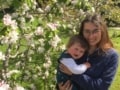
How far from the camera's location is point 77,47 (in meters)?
3.33

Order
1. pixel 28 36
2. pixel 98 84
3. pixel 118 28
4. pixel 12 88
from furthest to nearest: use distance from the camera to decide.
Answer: pixel 118 28 → pixel 28 36 → pixel 12 88 → pixel 98 84

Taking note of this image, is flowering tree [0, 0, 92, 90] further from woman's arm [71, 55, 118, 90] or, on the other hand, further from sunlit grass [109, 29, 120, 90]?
sunlit grass [109, 29, 120, 90]

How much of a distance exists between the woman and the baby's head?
2.0 inches

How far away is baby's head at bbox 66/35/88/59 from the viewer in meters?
3.32

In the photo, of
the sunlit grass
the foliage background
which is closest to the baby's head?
the foliage background

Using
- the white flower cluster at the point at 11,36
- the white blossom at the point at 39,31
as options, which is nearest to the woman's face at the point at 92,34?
the white flower cluster at the point at 11,36

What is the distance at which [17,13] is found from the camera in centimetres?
507

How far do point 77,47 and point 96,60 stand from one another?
0.19 meters

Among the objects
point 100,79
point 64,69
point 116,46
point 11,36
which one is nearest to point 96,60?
point 100,79

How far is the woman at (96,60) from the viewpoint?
10.9 ft

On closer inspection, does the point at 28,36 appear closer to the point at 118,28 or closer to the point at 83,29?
the point at 83,29

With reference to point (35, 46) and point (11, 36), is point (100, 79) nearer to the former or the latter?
point (11, 36)

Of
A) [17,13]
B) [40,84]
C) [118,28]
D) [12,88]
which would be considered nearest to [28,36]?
[17,13]

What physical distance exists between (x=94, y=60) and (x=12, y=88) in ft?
2.68
